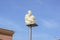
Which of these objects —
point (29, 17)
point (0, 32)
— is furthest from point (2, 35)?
point (29, 17)

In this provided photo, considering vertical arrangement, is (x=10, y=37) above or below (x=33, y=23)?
above

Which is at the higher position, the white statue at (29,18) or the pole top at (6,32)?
the pole top at (6,32)

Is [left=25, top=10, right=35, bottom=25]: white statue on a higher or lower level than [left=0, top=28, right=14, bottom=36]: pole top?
lower

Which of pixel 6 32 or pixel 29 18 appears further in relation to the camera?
pixel 6 32

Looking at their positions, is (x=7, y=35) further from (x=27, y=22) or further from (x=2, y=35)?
(x=27, y=22)

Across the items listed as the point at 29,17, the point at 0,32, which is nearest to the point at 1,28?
the point at 0,32

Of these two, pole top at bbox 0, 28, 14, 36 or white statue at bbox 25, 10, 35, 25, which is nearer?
white statue at bbox 25, 10, 35, 25

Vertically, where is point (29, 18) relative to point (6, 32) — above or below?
below

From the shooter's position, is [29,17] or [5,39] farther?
[5,39]

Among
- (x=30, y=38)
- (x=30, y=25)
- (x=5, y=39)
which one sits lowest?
(x=30, y=38)

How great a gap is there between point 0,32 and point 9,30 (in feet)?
5.29

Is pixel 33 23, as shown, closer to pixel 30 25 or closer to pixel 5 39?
pixel 30 25

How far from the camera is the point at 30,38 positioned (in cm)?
1783

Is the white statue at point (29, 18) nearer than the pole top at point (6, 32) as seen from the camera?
Yes
